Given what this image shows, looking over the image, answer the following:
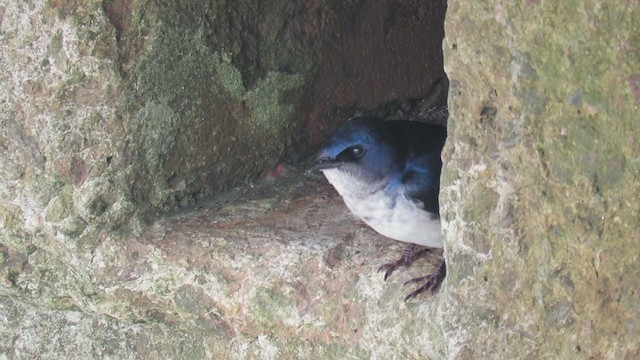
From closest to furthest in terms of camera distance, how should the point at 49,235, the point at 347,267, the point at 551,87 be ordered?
the point at 551,87, the point at 347,267, the point at 49,235

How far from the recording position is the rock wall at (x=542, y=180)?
155 centimetres

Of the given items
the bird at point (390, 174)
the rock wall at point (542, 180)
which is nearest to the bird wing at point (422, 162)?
the bird at point (390, 174)

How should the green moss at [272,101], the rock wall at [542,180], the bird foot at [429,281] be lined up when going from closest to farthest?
the rock wall at [542,180] < the bird foot at [429,281] < the green moss at [272,101]

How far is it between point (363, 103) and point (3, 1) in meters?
0.99

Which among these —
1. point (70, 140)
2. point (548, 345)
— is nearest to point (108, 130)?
point (70, 140)

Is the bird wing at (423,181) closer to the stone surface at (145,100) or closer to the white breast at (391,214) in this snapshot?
the white breast at (391,214)

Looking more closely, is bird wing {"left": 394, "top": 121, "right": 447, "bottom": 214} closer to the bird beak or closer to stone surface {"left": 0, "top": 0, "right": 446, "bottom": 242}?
the bird beak

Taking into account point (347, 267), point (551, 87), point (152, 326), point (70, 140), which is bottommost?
point (152, 326)

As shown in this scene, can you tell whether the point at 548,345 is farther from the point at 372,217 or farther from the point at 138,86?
the point at 138,86

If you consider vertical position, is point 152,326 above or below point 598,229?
below

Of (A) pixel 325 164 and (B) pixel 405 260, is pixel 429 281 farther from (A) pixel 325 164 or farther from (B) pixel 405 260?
(A) pixel 325 164

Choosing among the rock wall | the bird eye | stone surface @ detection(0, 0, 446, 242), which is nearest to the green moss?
stone surface @ detection(0, 0, 446, 242)

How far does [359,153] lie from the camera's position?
8.22 feet

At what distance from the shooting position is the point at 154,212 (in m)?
2.56
